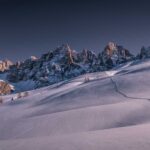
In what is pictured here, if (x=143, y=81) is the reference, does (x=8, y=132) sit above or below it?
below

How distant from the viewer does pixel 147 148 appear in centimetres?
569

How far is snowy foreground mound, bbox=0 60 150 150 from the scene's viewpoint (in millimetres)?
6480

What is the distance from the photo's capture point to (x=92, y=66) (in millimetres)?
193000

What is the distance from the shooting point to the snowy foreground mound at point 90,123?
6.48m

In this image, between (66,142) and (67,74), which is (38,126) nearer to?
(66,142)

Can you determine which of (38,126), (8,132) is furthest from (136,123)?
(8,132)

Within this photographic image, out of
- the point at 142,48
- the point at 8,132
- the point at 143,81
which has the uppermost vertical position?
the point at 142,48

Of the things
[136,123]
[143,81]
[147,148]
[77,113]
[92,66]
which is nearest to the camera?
[147,148]

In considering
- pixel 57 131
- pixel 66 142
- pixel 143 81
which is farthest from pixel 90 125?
pixel 143 81

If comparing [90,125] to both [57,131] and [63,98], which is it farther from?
[63,98]

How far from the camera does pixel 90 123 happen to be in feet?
29.6

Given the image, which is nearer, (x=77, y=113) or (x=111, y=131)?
(x=111, y=131)

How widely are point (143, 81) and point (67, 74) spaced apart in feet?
600

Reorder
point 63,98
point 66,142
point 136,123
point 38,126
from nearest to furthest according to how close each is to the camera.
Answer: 1. point 66,142
2. point 136,123
3. point 38,126
4. point 63,98
